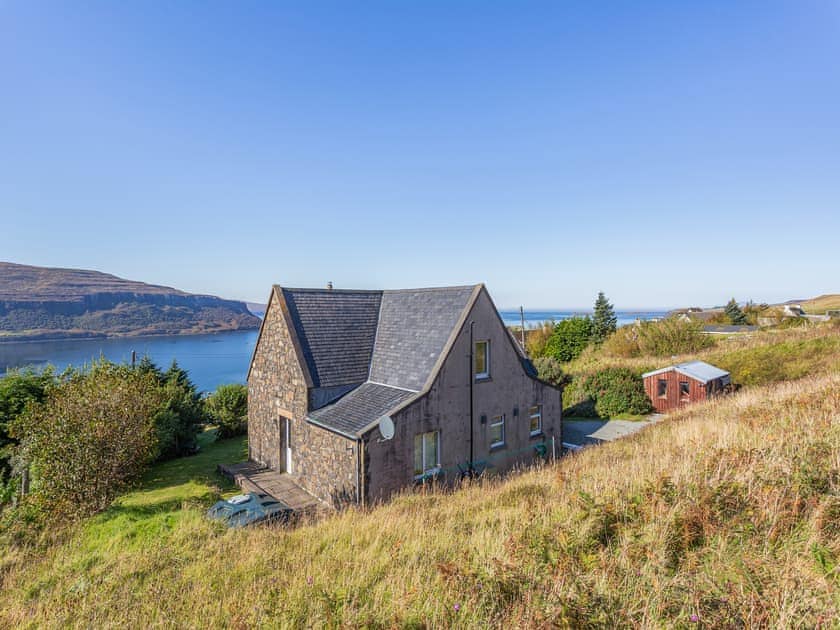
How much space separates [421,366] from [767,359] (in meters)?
28.3

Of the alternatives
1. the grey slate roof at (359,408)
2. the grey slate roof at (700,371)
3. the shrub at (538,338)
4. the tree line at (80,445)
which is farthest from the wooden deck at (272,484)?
the shrub at (538,338)

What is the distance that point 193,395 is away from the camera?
1035 inches

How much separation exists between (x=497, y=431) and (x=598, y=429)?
12.6m

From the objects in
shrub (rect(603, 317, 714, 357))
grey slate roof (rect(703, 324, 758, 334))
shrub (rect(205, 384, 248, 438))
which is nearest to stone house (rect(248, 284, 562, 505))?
shrub (rect(205, 384, 248, 438))

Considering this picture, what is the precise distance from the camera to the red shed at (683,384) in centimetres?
2597

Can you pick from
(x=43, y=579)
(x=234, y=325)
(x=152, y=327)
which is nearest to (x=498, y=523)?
(x=43, y=579)

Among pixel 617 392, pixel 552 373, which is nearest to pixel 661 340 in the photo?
pixel 552 373

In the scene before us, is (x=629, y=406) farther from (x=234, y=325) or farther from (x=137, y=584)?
(x=234, y=325)

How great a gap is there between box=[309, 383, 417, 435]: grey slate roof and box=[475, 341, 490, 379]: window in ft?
9.90

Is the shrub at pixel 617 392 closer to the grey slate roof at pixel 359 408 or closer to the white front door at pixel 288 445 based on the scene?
the grey slate roof at pixel 359 408

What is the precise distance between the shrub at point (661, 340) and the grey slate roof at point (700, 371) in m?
10.8

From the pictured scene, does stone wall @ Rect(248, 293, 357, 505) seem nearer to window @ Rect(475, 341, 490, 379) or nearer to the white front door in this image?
the white front door

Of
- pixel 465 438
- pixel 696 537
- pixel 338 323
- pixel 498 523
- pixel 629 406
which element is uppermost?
pixel 338 323

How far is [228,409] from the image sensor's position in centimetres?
2617
